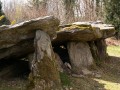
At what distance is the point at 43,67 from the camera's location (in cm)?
736

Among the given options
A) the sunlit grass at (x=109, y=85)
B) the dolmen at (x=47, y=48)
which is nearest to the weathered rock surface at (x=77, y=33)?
the dolmen at (x=47, y=48)

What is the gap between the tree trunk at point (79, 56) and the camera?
10055 mm

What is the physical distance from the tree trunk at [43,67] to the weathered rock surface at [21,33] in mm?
258

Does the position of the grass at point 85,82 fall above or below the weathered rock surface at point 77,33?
below

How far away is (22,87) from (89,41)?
432 centimetres

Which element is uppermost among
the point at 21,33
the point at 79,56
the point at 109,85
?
the point at 21,33

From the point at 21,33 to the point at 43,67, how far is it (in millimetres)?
1201

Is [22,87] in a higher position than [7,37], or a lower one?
lower

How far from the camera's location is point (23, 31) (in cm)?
779

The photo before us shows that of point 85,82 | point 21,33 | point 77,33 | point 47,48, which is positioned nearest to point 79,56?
point 77,33

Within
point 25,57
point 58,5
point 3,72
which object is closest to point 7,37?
point 3,72

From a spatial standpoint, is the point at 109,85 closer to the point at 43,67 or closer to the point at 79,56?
the point at 79,56

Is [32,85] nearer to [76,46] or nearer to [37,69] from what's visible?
[37,69]

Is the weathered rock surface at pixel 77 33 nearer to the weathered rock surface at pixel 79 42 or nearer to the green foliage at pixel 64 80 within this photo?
the weathered rock surface at pixel 79 42
